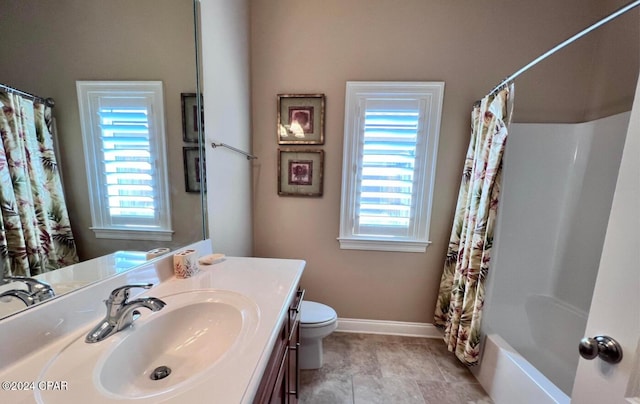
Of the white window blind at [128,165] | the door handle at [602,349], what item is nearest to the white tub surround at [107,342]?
the white window blind at [128,165]

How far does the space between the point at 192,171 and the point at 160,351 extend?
2.61ft

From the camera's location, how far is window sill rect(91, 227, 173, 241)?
782 mm

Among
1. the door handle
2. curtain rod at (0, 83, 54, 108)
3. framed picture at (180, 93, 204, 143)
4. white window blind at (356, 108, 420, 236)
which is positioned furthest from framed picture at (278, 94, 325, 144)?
the door handle

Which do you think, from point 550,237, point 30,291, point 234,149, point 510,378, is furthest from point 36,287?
point 550,237

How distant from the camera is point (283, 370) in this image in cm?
88

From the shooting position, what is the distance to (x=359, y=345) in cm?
184

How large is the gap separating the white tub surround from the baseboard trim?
4.33 ft

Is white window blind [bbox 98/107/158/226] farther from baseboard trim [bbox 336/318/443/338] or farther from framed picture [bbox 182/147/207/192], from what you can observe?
baseboard trim [bbox 336/318/443/338]

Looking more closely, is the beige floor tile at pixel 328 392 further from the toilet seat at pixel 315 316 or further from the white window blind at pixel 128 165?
the white window blind at pixel 128 165

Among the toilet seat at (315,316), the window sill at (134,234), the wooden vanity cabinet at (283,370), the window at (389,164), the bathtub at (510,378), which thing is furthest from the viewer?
the window at (389,164)

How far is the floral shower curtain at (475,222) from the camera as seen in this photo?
139 centimetres

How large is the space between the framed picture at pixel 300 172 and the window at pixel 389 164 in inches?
8.6

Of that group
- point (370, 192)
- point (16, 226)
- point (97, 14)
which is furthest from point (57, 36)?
point (370, 192)

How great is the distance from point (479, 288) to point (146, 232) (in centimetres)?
187
